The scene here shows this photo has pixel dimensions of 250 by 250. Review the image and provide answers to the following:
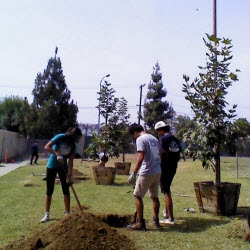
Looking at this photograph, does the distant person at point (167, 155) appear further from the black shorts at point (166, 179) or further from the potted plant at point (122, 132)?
the potted plant at point (122, 132)

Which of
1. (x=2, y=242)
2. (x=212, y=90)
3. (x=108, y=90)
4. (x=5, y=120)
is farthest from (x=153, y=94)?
(x=2, y=242)

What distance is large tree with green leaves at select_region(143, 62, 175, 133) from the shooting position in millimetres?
39562

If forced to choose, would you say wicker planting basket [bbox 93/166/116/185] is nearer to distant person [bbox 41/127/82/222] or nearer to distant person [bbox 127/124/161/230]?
distant person [bbox 41/127/82/222]

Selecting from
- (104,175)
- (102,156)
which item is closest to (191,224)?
(104,175)

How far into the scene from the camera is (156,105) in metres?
39.6

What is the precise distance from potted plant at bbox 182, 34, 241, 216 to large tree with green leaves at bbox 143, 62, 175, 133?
31.0 meters

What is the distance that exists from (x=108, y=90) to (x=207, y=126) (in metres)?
8.16

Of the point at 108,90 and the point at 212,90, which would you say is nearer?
the point at 212,90

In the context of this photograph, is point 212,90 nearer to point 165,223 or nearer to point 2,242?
point 165,223

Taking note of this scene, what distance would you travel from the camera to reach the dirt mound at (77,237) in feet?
16.2

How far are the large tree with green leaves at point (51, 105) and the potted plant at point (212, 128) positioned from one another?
104 feet

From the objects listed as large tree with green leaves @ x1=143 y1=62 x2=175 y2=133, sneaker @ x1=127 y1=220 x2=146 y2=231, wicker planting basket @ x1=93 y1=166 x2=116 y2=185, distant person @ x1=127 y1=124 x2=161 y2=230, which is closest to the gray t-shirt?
distant person @ x1=127 y1=124 x2=161 y2=230

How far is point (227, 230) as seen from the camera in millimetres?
6449

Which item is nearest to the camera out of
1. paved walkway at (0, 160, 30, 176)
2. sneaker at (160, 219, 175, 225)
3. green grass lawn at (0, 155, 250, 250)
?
green grass lawn at (0, 155, 250, 250)
